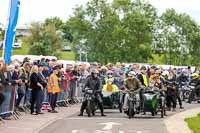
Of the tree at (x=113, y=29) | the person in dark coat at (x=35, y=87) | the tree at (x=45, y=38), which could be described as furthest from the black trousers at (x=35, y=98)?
the tree at (x=45, y=38)

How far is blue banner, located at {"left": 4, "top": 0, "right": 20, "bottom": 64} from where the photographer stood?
71.3 ft

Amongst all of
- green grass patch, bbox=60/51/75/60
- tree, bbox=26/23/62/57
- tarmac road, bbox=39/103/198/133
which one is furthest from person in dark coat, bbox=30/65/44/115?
green grass patch, bbox=60/51/75/60

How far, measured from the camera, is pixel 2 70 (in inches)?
793

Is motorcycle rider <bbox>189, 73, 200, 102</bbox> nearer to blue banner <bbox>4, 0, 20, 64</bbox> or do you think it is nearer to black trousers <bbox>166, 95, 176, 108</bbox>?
black trousers <bbox>166, 95, 176, 108</bbox>

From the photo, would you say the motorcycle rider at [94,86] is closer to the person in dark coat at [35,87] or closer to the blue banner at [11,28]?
the person in dark coat at [35,87]

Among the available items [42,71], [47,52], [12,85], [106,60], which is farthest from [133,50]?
[12,85]

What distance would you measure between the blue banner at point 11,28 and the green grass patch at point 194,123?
21.4 feet

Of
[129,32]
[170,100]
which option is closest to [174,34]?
[129,32]

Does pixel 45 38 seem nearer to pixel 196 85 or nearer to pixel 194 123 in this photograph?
pixel 196 85

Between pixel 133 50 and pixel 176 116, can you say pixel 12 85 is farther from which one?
pixel 133 50

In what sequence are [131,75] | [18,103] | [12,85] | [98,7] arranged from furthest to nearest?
[98,7]
[131,75]
[18,103]
[12,85]

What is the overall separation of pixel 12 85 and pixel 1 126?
8.62 ft

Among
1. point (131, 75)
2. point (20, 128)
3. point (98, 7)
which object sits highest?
point (98, 7)

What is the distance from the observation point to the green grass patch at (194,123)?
19.2 meters
